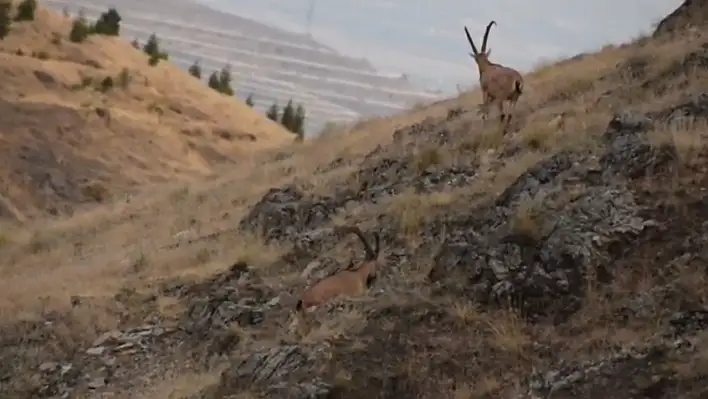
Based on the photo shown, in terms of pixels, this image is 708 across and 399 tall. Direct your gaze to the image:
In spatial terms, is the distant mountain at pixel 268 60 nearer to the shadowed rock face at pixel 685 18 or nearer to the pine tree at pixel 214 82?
the pine tree at pixel 214 82

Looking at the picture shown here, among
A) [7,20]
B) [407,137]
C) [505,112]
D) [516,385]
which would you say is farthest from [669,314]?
[7,20]

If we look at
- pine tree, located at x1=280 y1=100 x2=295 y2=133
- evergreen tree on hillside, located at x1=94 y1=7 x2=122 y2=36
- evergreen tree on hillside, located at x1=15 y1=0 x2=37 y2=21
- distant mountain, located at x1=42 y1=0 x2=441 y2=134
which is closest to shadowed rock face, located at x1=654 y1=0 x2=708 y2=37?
evergreen tree on hillside, located at x1=15 y1=0 x2=37 y2=21

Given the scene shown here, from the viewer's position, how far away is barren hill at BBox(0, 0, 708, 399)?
18.9 ft

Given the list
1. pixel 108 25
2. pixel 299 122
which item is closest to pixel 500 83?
pixel 108 25

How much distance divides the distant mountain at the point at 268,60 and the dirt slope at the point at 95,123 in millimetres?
10572

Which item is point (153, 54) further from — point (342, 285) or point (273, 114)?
point (342, 285)

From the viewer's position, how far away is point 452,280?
22.6ft

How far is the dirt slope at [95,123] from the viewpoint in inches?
952

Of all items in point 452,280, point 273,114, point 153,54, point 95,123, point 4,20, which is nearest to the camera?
point 452,280

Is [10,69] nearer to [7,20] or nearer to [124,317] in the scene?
[7,20]

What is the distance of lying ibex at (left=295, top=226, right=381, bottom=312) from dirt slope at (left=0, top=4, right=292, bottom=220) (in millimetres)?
16453

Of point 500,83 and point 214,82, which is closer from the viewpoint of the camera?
point 500,83

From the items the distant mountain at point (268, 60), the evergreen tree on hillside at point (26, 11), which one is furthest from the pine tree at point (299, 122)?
the evergreen tree on hillside at point (26, 11)

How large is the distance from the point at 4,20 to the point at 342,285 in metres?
27.2
